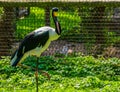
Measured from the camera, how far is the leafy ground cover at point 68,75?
8273mm

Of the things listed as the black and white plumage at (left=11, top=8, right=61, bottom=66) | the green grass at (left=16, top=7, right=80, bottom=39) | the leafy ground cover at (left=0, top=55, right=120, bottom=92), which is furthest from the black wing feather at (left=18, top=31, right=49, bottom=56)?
the green grass at (left=16, top=7, right=80, bottom=39)

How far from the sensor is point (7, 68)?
31.3ft

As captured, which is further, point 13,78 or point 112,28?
point 112,28

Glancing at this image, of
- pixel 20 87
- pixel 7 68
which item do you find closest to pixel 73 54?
pixel 7 68

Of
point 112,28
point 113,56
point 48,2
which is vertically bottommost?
point 113,56

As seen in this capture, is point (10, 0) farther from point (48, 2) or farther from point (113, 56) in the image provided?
point (113, 56)

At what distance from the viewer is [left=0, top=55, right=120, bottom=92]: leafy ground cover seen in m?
8.27

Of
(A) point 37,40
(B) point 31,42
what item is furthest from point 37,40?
(B) point 31,42

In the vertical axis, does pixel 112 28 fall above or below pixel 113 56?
above

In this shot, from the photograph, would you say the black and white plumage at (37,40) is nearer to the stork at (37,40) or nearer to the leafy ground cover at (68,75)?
the stork at (37,40)

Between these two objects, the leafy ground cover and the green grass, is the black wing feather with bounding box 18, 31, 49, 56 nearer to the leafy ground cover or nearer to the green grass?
the leafy ground cover

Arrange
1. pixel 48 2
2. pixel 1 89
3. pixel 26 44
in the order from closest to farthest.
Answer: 1. pixel 26 44
2. pixel 1 89
3. pixel 48 2

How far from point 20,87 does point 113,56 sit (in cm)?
315

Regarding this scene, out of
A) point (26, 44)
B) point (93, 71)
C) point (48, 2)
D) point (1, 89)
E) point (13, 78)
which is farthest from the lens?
point (48, 2)
